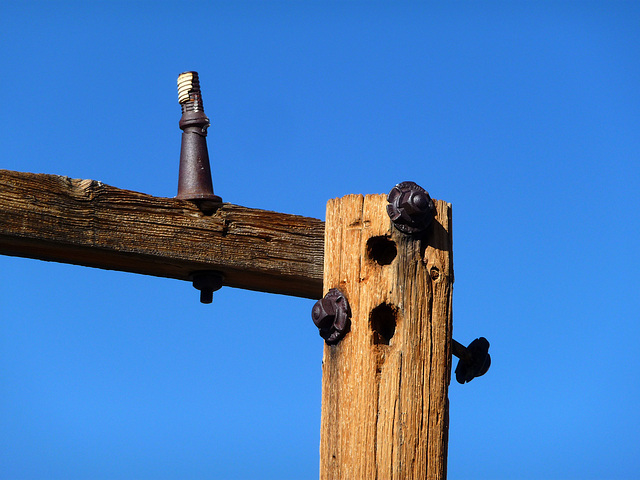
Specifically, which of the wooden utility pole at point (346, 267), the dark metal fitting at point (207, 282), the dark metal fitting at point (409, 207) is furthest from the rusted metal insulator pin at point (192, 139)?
the dark metal fitting at point (409, 207)

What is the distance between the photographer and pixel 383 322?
2893 mm

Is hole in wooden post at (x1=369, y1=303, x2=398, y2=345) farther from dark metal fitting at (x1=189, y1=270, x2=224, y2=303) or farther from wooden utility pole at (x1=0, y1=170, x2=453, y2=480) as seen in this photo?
dark metal fitting at (x1=189, y1=270, x2=224, y2=303)

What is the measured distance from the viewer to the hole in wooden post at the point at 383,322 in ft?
9.24

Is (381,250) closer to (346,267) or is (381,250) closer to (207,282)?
(346,267)

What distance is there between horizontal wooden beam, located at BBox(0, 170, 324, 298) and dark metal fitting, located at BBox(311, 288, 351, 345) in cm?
18

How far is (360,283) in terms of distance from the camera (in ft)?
9.39

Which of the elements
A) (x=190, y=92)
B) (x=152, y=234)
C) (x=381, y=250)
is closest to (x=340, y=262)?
(x=381, y=250)

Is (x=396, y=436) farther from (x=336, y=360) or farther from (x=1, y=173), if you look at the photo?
(x=1, y=173)

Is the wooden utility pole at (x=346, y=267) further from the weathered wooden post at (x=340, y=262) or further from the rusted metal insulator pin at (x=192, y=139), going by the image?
the rusted metal insulator pin at (x=192, y=139)

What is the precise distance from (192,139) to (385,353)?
1073 mm

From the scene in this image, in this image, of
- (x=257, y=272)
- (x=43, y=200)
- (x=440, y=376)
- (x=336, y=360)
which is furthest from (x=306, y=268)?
(x=43, y=200)

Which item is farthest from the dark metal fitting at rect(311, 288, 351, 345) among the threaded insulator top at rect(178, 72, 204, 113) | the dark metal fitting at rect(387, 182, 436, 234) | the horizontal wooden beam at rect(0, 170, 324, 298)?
the threaded insulator top at rect(178, 72, 204, 113)

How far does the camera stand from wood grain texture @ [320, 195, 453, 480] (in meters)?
2.73

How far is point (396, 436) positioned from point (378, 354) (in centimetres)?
28
